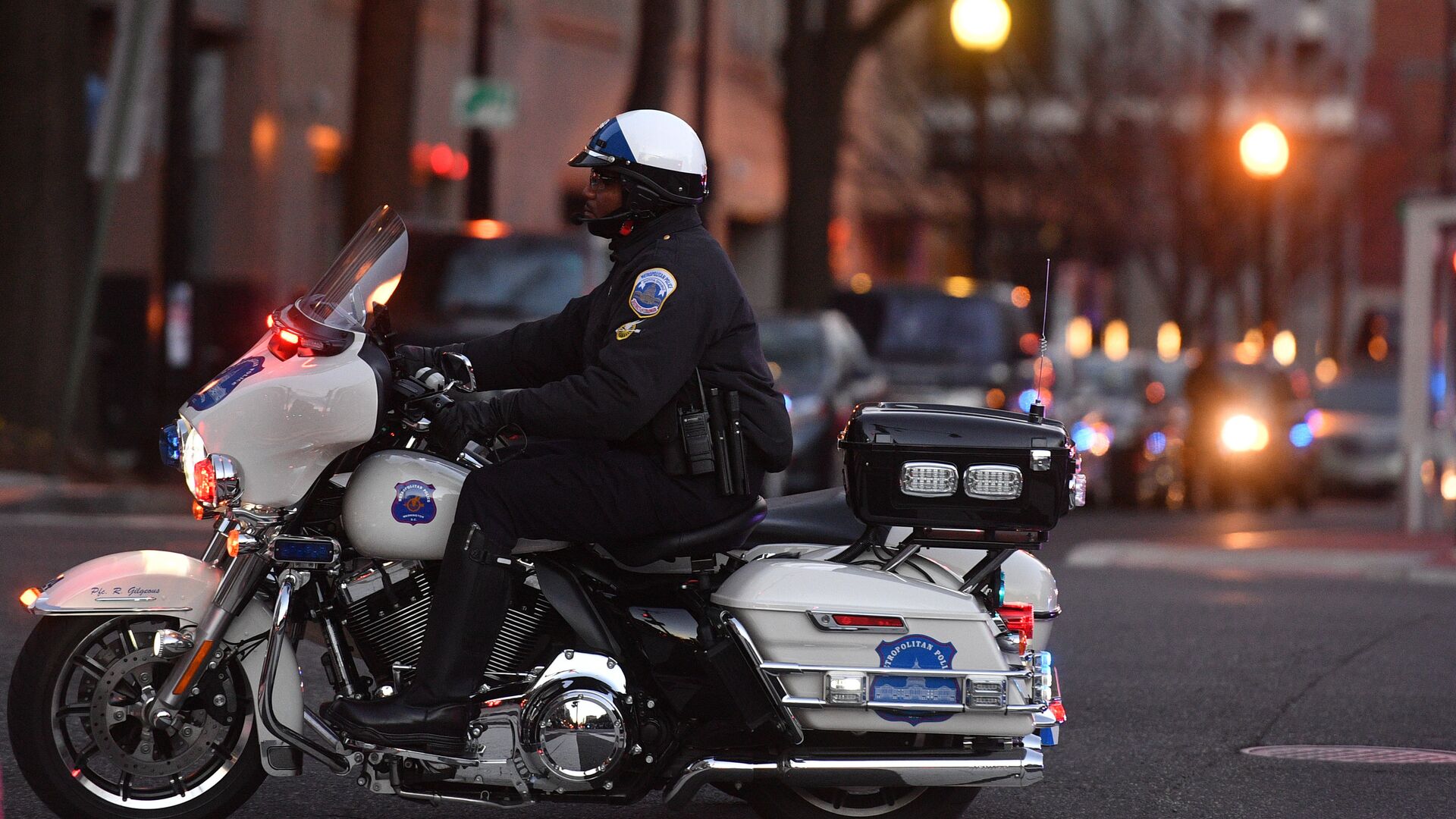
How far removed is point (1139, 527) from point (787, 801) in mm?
13240

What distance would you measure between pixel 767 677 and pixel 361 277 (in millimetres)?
1476

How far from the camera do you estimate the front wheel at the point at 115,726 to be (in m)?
5.67

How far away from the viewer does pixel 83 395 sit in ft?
58.1

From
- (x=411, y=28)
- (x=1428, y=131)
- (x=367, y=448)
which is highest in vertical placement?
(x=1428, y=131)

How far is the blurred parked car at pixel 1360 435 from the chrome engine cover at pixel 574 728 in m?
24.8

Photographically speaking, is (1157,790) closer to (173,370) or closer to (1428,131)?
(173,370)

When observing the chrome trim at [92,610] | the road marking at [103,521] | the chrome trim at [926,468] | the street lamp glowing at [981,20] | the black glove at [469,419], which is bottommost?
the road marking at [103,521]

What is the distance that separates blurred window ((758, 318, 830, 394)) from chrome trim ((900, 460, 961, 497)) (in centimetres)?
1147

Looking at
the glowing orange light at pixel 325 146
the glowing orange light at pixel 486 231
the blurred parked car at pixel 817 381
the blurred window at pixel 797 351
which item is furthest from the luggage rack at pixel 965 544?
the glowing orange light at pixel 325 146

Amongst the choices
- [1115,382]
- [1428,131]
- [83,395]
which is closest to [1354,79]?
[1428,131]

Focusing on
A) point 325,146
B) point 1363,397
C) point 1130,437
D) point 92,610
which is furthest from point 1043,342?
point 1363,397

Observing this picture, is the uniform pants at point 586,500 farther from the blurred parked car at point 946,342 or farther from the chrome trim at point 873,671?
the blurred parked car at point 946,342

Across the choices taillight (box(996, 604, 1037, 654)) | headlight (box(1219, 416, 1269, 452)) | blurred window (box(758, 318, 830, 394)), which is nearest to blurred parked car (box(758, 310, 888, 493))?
blurred window (box(758, 318, 830, 394))

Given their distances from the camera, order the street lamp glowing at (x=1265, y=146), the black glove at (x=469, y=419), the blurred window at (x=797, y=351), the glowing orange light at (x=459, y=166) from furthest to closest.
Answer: the glowing orange light at (x=459, y=166), the street lamp glowing at (x=1265, y=146), the blurred window at (x=797, y=351), the black glove at (x=469, y=419)
